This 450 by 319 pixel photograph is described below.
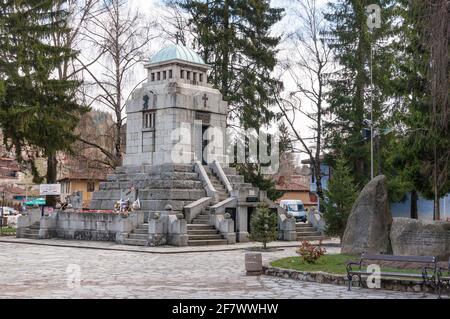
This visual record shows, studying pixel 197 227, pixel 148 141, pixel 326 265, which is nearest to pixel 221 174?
pixel 148 141

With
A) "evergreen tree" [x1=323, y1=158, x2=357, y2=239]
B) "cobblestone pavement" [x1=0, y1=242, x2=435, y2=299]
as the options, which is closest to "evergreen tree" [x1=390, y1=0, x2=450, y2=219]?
"evergreen tree" [x1=323, y1=158, x2=357, y2=239]

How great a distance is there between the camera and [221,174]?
30.8 metres

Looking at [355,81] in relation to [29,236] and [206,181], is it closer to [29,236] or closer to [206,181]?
[206,181]

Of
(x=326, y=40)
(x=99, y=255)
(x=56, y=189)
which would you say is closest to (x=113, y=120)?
(x=56, y=189)

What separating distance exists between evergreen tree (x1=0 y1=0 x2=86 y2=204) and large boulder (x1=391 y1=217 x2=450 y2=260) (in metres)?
23.9

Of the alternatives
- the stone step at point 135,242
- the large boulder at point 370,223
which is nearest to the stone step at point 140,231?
the stone step at point 135,242

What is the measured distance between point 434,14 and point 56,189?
23.7 m

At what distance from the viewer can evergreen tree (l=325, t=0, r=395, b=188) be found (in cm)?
4009

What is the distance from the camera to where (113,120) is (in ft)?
138

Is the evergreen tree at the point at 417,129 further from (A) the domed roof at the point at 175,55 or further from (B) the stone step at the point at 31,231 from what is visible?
(B) the stone step at the point at 31,231

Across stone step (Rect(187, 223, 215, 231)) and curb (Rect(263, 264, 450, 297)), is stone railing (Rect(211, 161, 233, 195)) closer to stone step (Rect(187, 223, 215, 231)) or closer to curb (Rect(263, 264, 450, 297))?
stone step (Rect(187, 223, 215, 231))

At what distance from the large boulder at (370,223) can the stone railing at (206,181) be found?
11.8 metres

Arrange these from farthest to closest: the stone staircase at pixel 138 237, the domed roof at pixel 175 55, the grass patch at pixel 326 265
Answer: the domed roof at pixel 175 55
the stone staircase at pixel 138 237
the grass patch at pixel 326 265

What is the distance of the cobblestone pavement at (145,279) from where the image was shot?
12125 mm
